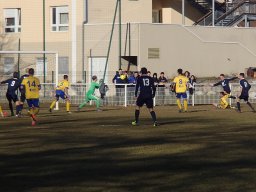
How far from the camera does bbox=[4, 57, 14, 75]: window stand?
54.8 metres

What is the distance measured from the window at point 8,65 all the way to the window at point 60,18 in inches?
→ 147

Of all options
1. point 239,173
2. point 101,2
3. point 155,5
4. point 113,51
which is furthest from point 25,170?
point 155,5

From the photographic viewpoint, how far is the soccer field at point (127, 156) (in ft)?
46.4

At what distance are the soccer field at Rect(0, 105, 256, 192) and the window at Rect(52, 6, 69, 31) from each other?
25880 millimetres

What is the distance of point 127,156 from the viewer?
18.5 metres

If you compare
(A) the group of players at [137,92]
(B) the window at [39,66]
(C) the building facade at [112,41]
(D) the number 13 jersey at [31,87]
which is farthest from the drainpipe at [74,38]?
(D) the number 13 jersey at [31,87]

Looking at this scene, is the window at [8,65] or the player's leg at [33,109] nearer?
the player's leg at [33,109]

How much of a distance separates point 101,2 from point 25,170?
40790 mm

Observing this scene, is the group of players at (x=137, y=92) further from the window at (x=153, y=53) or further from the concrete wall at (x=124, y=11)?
the concrete wall at (x=124, y=11)

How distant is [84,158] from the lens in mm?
18109

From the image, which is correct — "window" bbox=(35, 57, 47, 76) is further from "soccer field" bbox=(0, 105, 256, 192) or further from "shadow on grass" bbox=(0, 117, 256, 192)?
"shadow on grass" bbox=(0, 117, 256, 192)

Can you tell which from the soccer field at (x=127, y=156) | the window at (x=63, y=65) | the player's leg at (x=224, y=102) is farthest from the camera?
the window at (x=63, y=65)

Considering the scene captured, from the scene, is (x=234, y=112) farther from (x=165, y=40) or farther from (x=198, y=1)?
(x=198, y=1)

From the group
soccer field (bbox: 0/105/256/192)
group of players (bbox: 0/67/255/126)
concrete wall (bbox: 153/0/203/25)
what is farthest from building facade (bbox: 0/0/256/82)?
soccer field (bbox: 0/105/256/192)
